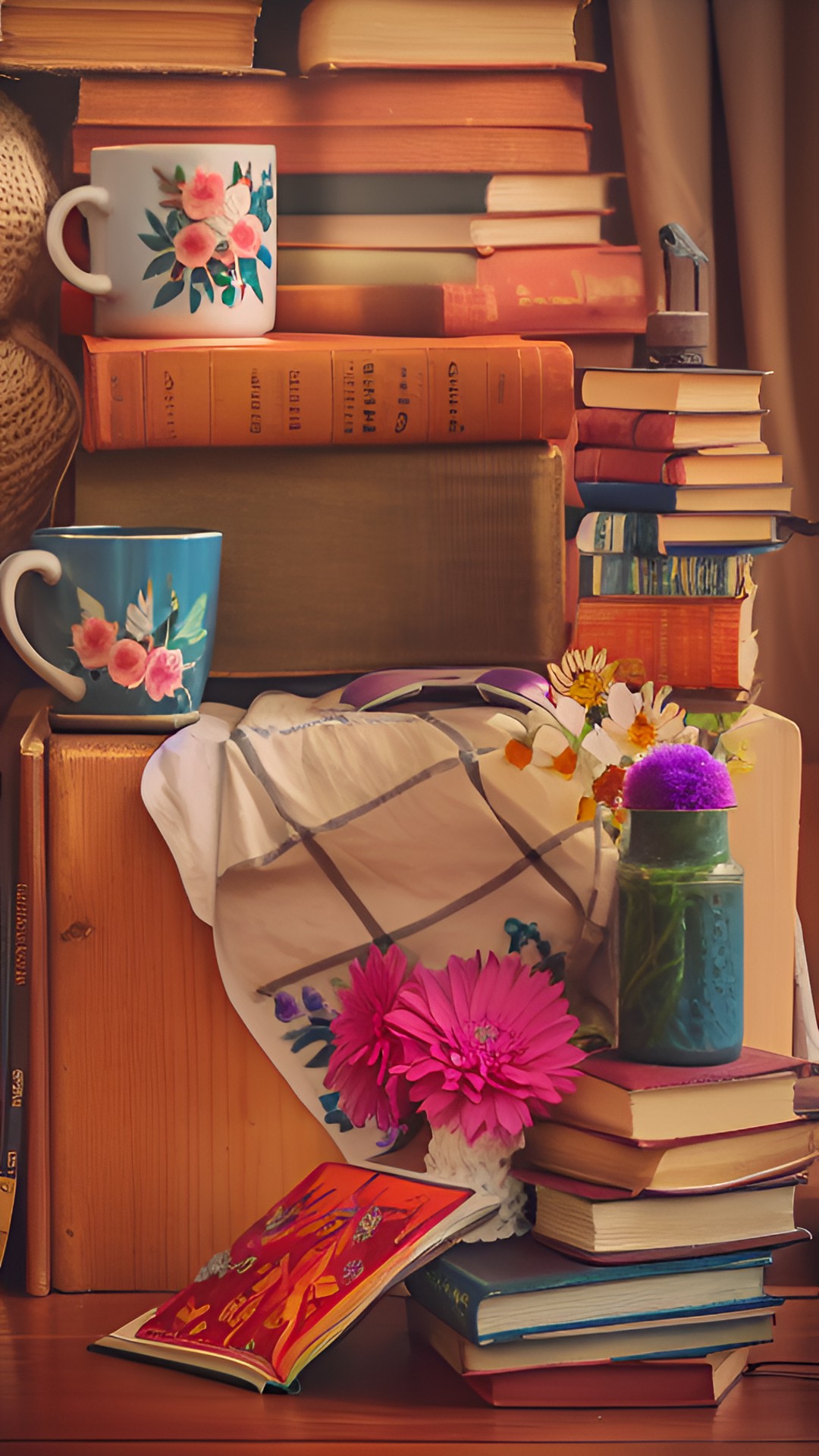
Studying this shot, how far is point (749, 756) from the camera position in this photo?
102cm

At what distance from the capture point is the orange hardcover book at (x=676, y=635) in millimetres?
1109

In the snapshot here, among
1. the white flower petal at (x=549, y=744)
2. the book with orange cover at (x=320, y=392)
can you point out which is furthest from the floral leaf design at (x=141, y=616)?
the white flower petal at (x=549, y=744)

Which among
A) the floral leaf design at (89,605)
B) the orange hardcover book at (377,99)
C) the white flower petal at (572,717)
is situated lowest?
the white flower petal at (572,717)

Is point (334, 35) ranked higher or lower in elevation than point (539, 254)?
higher

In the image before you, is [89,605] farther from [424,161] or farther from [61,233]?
[424,161]

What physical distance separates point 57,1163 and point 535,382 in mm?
630

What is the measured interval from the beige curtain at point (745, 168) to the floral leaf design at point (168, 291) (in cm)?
40

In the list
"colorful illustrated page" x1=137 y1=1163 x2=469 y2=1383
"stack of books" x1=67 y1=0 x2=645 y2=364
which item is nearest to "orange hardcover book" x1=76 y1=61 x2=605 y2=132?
"stack of books" x1=67 y1=0 x2=645 y2=364

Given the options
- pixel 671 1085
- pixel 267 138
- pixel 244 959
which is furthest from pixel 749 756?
pixel 267 138

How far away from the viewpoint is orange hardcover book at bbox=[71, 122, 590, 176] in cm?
129

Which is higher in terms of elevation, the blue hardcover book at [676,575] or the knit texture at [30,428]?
the knit texture at [30,428]

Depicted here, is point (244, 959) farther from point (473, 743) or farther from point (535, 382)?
point (535, 382)

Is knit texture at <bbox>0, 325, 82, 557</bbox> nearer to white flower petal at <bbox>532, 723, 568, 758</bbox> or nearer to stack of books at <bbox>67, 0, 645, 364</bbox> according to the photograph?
stack of books at <bbox>67, 0, 645, 364</bbox>

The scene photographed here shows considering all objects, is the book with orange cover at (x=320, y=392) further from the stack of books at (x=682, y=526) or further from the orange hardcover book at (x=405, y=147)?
the orange hardcover book at (x=405, y=147)
